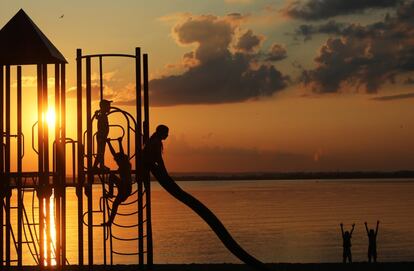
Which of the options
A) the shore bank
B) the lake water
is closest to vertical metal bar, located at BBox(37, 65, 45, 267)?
the shore bank

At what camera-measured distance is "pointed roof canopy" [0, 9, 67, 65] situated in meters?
14.2

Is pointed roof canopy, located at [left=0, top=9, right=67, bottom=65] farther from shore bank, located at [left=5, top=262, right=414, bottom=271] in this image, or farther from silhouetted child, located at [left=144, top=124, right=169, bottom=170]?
shore bank, located at [left=5, top=262, right=414, bottom=271]

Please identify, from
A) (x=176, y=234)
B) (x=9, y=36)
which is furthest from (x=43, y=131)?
(x=176, y=234)

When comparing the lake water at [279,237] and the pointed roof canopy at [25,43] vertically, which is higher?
the pointed roof canopy at [25,43]

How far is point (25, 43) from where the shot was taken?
14305 millimetres

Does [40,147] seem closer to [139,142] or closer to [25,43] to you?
[139,142]

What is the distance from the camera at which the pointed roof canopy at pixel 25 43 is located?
14234mm

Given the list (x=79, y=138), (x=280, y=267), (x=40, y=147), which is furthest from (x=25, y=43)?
(x=280, y=267)

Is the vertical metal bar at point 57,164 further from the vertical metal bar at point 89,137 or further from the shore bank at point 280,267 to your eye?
the shore bank at point 280,267

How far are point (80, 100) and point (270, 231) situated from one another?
73311 mm

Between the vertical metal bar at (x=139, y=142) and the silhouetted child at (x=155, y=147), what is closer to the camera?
the silhouetted child at (x=155, y=147)

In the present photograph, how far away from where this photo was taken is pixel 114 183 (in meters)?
14.6

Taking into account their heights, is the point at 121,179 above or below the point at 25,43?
below

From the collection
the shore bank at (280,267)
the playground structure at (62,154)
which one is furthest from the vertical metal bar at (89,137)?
the shore bank at (280,267)
